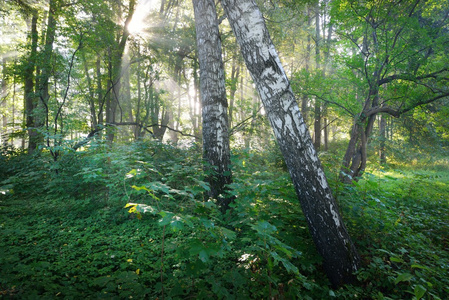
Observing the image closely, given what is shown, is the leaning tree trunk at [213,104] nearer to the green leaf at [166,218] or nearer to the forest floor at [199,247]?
the forest floor at [199,247]

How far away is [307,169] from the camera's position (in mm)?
2559

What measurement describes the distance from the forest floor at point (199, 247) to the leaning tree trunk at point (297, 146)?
209mm

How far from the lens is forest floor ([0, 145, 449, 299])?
1.99 meters

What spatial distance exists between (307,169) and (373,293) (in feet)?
4.44

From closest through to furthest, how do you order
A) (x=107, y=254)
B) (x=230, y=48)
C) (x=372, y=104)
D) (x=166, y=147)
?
(x=107, y=254) → (x=166, y=147) → (x=372, y=104) → (x=230, y=48)

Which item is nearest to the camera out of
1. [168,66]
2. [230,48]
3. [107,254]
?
[107,254]

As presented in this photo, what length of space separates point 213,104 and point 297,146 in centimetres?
189

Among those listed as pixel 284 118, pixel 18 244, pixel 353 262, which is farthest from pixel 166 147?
pixel 353 262

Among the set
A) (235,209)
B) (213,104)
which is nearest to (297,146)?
(235,209)

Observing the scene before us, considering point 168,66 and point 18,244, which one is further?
point 168,66

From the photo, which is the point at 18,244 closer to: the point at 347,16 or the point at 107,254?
the point at 107,254

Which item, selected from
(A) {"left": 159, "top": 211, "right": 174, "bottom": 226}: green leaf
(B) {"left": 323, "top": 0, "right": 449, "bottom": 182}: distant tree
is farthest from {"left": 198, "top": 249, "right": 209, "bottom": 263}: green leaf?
(B) {"left": 323, "top": 0, "right": 449, "bottom": 182}: distant tree

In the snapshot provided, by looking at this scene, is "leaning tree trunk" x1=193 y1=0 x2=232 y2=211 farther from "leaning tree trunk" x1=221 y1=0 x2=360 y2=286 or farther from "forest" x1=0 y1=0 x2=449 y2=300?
"leaning tree trunk" x1=221 y1=0 x2=360 y2=286

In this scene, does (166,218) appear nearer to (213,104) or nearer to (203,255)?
(203,255)
